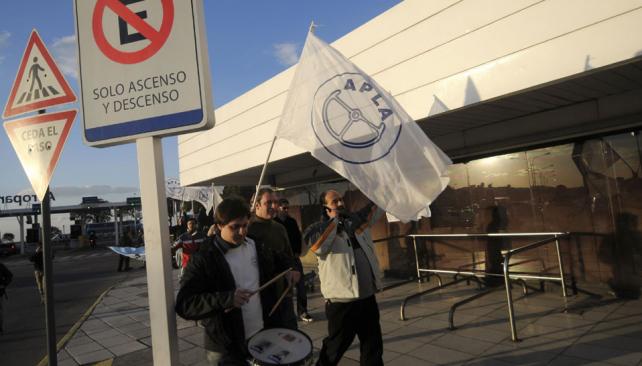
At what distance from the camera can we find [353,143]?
3965 millimetres

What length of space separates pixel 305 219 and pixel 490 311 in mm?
8029

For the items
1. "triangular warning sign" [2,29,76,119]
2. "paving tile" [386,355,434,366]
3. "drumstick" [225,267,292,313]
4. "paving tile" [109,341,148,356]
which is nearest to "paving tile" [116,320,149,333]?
"paving tile" [109,341,148,356]

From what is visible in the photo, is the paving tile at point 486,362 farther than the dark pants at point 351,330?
Yes

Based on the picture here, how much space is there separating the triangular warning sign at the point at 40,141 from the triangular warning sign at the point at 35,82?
10cm

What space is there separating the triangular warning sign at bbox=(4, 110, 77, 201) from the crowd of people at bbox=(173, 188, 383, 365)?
117cm

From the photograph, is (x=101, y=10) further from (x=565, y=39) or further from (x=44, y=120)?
(x=565, y=39)

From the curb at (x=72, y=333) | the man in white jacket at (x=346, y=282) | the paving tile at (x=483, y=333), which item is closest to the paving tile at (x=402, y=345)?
the paving tile at (x=483, y=333)

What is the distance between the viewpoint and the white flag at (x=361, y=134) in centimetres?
383

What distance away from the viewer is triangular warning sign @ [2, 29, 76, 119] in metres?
3.11

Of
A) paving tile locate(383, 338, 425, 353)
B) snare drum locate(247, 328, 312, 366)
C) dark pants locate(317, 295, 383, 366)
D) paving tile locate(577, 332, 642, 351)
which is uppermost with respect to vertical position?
snare drum locate(247, 328, 312, 366)

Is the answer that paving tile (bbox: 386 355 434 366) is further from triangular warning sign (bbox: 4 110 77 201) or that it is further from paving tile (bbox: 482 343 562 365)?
A: triangular warning sign (bbox: 4 110 77 201)

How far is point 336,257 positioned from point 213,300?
1912 millimetres

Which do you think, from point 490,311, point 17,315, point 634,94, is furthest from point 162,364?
point 17,315

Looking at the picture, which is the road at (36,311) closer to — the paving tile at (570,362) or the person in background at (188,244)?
the person in background at (188,244)
